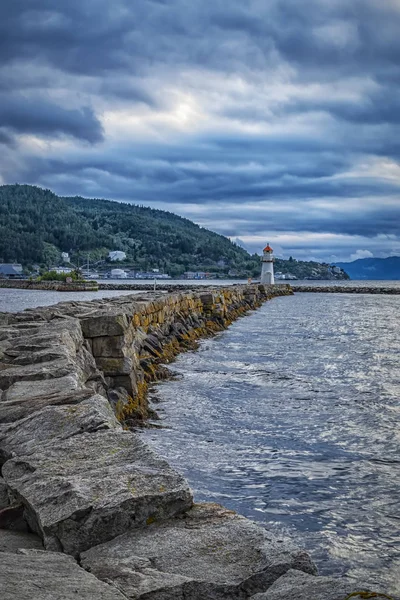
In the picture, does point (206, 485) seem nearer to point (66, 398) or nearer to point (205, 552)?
point (66, 398)

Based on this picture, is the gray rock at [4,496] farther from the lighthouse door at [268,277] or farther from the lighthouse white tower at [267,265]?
the lighthouse door at [268,277]

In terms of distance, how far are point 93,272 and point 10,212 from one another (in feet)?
159

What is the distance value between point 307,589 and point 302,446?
5131 mm

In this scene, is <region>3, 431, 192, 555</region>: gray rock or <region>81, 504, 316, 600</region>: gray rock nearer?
<region>81, 504, 316, 600</region>: gray rock

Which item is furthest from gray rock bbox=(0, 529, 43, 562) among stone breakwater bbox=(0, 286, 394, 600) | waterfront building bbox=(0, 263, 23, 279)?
waterfront building bbox=(0, 263, 23, 279)

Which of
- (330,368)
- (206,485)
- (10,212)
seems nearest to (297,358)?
(330,368)

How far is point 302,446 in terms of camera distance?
7.60 m

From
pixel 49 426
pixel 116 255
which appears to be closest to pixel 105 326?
pixel 49 426

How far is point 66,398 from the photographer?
16.6ft

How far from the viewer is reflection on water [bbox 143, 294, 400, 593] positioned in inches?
201

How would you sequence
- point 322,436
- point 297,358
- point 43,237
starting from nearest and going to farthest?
point 322,436
point 297,358
point 43,237

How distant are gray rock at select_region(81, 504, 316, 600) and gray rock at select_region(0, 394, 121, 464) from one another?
3.91ft

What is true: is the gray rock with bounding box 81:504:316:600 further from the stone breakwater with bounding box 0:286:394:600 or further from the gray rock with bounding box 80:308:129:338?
the gray rock with bounding box 80:308:129:338

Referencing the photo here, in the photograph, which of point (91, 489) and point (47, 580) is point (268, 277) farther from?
point (47, 580)
